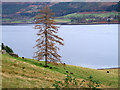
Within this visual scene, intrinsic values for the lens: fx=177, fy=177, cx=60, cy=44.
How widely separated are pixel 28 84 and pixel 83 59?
191ft

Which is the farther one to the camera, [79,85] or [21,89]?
[79,85]

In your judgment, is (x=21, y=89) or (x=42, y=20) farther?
(x=42, y=20)

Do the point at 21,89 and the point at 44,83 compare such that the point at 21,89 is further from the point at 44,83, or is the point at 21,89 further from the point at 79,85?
the point at 79,85

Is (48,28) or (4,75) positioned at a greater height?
(48,28)

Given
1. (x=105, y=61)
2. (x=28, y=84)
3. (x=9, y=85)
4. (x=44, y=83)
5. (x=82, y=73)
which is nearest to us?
(x=9, y=85)

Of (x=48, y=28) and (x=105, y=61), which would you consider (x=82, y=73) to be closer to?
(x=48, y=28)

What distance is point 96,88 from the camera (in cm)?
2080

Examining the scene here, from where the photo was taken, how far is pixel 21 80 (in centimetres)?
1842

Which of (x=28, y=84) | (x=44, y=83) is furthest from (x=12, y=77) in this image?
(x=44, y=83)

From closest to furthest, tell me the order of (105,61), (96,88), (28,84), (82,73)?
1. (28,84)
2. (96,88)
3. (82,73)
4. (105,61)

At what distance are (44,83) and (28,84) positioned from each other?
2191mm

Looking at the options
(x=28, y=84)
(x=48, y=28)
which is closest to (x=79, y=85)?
(x=28, y=84)

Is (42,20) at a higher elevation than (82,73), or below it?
higher

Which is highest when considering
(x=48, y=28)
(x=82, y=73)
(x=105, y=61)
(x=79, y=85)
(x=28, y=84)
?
(x=48, y=28)
